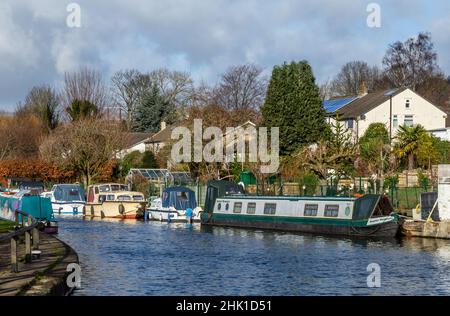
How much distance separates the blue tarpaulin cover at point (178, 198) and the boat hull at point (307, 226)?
402 cm

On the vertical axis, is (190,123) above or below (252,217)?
above

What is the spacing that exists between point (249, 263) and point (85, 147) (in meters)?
55.5

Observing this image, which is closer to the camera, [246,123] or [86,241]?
[86,241]

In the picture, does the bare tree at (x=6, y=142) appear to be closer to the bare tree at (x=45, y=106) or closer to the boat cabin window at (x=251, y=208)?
the bare tree at (x=45, y=106)

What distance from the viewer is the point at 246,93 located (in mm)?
106250

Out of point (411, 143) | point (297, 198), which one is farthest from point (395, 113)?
point (297, 198)

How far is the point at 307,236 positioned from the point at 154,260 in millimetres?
14925

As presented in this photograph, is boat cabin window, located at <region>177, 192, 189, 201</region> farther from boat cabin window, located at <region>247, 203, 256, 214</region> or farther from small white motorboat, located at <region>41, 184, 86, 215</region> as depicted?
small white motorboat, located at <region>41, 184, 86, 215</region>

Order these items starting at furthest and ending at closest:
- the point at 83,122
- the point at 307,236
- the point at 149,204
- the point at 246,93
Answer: the point at 246,93 < the point at 83,122 < the point at 149,204 < the point at 307,236

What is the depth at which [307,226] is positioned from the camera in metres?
49.5

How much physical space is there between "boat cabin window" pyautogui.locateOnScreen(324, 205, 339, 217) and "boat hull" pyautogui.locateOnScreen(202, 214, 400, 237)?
1.62 feet

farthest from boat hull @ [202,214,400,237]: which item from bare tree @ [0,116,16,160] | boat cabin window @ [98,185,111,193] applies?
bare tree @ [0,116,16,160]
